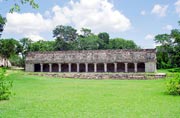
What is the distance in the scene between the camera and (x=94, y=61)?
52.1 metres

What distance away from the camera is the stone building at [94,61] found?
165ft

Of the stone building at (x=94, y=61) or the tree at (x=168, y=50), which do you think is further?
the tree at (x=168, y=50)

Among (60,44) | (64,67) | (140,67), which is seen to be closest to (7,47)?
(64,67)

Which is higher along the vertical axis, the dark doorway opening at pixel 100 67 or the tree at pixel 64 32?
the tree at pixel 64 32

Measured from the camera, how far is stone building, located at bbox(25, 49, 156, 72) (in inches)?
1982

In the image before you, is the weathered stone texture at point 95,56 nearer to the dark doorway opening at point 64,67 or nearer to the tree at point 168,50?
the dark doorway opening at point 64,67

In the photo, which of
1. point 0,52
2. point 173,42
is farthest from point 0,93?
point 173,42

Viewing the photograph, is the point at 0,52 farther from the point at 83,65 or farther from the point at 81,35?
the point at 81,35

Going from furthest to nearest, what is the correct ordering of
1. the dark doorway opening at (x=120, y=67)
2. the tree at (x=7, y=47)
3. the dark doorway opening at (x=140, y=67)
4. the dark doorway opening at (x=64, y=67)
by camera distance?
the tree at (x=7, y=47)
the dark doorway opening at (x=64, y=67)
the dark doorway opening at (x=120, y=67)
the dark doorway opening at (x=140, y=67)

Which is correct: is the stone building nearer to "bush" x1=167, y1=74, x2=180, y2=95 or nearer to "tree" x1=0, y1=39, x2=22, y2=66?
"tree" x1=0, y1=39, x2=22, y2=66

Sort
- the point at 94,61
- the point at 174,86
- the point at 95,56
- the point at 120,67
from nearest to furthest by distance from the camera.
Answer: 1. the point at 174,86
2. the point at 94,61
3. the point at 95,56
4. the point at 120,67

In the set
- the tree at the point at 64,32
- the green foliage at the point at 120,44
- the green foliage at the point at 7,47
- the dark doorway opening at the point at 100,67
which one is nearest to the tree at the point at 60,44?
the tree at the point at 64,32

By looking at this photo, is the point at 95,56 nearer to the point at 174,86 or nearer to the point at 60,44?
the point at 174,86

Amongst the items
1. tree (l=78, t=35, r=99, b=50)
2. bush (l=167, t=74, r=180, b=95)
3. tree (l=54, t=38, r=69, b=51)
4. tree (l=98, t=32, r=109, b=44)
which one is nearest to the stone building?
tree (l=54, t=38, r=69, b=51)
